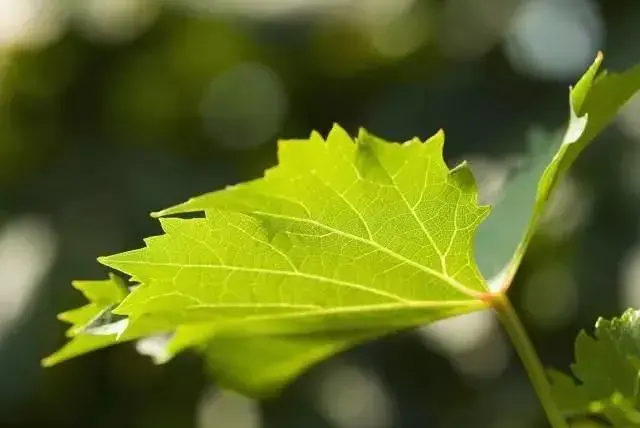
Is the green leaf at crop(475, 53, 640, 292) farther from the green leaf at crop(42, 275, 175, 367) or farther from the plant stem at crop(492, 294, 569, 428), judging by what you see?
the green leaf at crop(42, 275, 175, 367)

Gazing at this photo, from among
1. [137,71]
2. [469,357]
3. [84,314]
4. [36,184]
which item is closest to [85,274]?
[36,184]

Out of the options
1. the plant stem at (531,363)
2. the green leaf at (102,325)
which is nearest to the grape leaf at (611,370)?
the plant stem at (531,363)

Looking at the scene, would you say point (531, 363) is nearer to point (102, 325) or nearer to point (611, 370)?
point (611, 370)

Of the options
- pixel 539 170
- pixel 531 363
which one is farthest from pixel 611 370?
pixel 539 170

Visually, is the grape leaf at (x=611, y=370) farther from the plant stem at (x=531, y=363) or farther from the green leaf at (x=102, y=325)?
the green leaf at (x=102, y=325)

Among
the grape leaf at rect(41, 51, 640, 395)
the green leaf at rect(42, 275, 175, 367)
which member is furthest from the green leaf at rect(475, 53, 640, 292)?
the green leaf at rect(42, 275, 175, 367)

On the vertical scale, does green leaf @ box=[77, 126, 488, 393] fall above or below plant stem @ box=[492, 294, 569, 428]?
above
